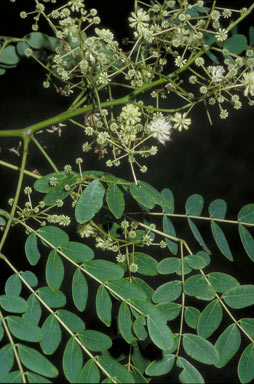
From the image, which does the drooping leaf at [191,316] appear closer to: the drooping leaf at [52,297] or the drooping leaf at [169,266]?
the drooping leaf at [169,266]

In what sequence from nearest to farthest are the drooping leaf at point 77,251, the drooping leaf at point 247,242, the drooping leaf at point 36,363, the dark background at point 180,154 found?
the drooping leaf at point 36,363, the drooping leaf at point 77,251, the drooping leaf at point 247,242, the dark background at point 180,154

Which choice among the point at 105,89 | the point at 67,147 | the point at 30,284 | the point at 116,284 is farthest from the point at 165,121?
the point at 67,147

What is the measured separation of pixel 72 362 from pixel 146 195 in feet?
1.31

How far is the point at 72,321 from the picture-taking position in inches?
45.2

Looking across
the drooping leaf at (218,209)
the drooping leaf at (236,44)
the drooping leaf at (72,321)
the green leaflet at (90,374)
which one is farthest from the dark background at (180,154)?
the green leaflet at (90,374)

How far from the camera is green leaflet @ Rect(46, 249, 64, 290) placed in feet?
3.83

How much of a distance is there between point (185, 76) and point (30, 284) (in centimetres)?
215

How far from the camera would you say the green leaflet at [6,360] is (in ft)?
3.21

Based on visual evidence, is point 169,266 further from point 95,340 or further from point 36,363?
point 36,363

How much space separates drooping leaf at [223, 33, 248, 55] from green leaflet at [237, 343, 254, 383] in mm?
729

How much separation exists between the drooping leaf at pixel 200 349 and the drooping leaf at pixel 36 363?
339 mm

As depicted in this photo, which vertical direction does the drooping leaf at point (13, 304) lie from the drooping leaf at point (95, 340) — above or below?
above

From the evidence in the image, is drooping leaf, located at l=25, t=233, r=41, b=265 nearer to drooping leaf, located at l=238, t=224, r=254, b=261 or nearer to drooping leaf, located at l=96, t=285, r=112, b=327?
drooping leaf, located at l=96, t=285, r=112, b=327

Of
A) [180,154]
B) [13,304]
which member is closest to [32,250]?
[13,304]
